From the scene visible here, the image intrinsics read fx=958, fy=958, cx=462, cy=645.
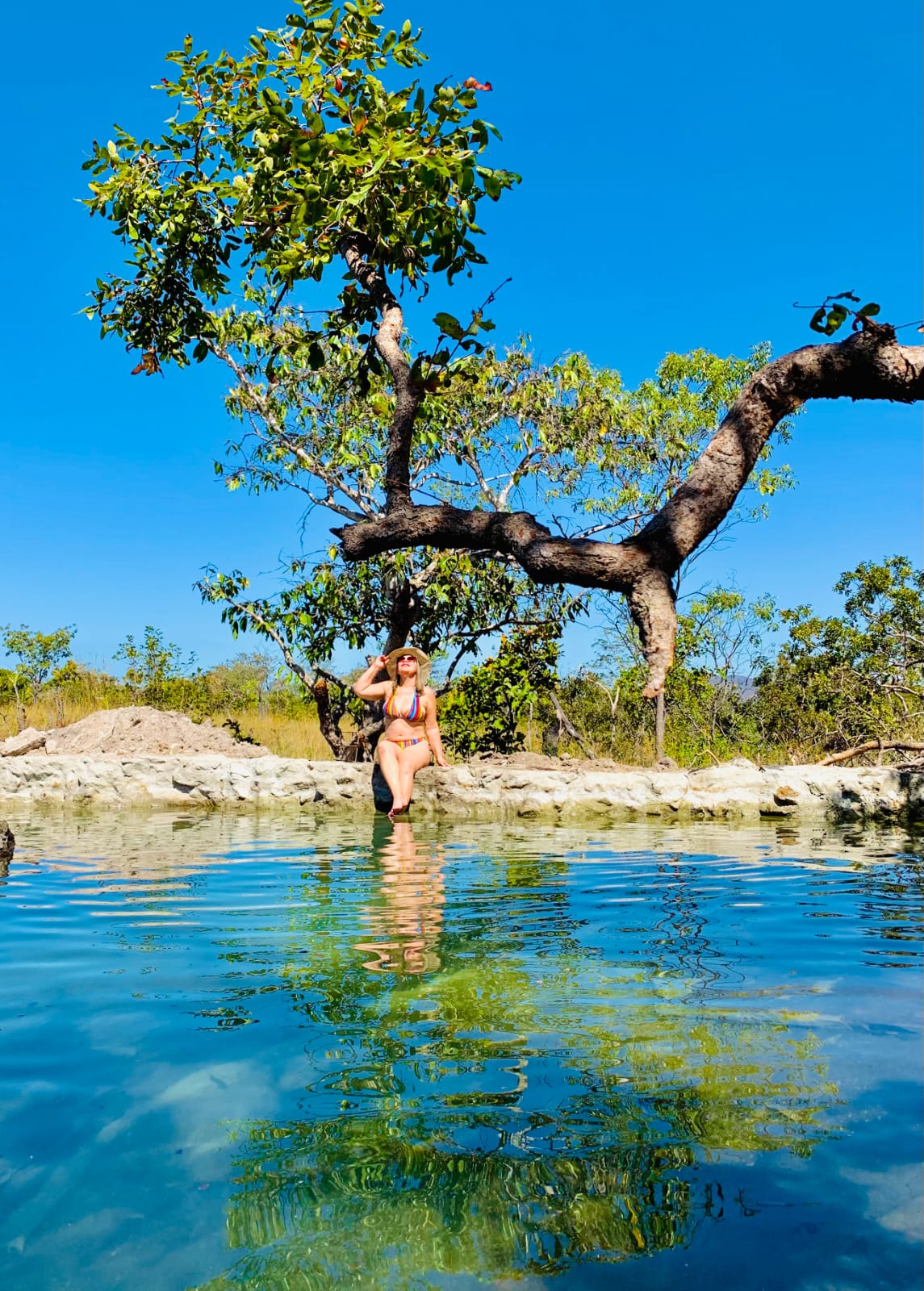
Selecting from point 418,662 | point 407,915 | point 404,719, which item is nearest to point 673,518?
point 407,915

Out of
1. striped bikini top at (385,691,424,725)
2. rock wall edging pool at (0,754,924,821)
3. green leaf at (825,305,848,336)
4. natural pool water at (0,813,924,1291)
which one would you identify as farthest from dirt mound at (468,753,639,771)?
green leaf at (825,305,848,336)

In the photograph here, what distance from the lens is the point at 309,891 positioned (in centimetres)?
623

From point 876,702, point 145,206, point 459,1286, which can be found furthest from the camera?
point 876,702

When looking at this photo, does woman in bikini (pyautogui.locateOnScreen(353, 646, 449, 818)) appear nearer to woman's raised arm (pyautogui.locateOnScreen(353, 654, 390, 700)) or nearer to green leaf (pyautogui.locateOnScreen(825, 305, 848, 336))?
woman's raised arm (pyautogui.locateOnScreen(353, 654, 390, 700))

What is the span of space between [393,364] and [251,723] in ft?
45.9

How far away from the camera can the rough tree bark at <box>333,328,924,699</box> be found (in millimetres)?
3223

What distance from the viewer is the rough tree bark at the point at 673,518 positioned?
322 centimetres

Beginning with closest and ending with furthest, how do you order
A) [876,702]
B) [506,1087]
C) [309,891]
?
1. [506,1087]
2. [309,891]
3. [876,702]

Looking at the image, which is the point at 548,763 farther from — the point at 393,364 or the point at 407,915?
the point at 393,364

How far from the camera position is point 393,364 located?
14.6 ft

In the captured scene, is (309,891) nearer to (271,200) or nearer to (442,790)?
(271,200)

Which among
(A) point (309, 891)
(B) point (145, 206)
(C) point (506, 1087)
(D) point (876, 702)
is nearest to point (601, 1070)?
(C) point (506, 1087)

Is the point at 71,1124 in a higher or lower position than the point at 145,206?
lower

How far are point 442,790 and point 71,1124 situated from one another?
27.9ft
